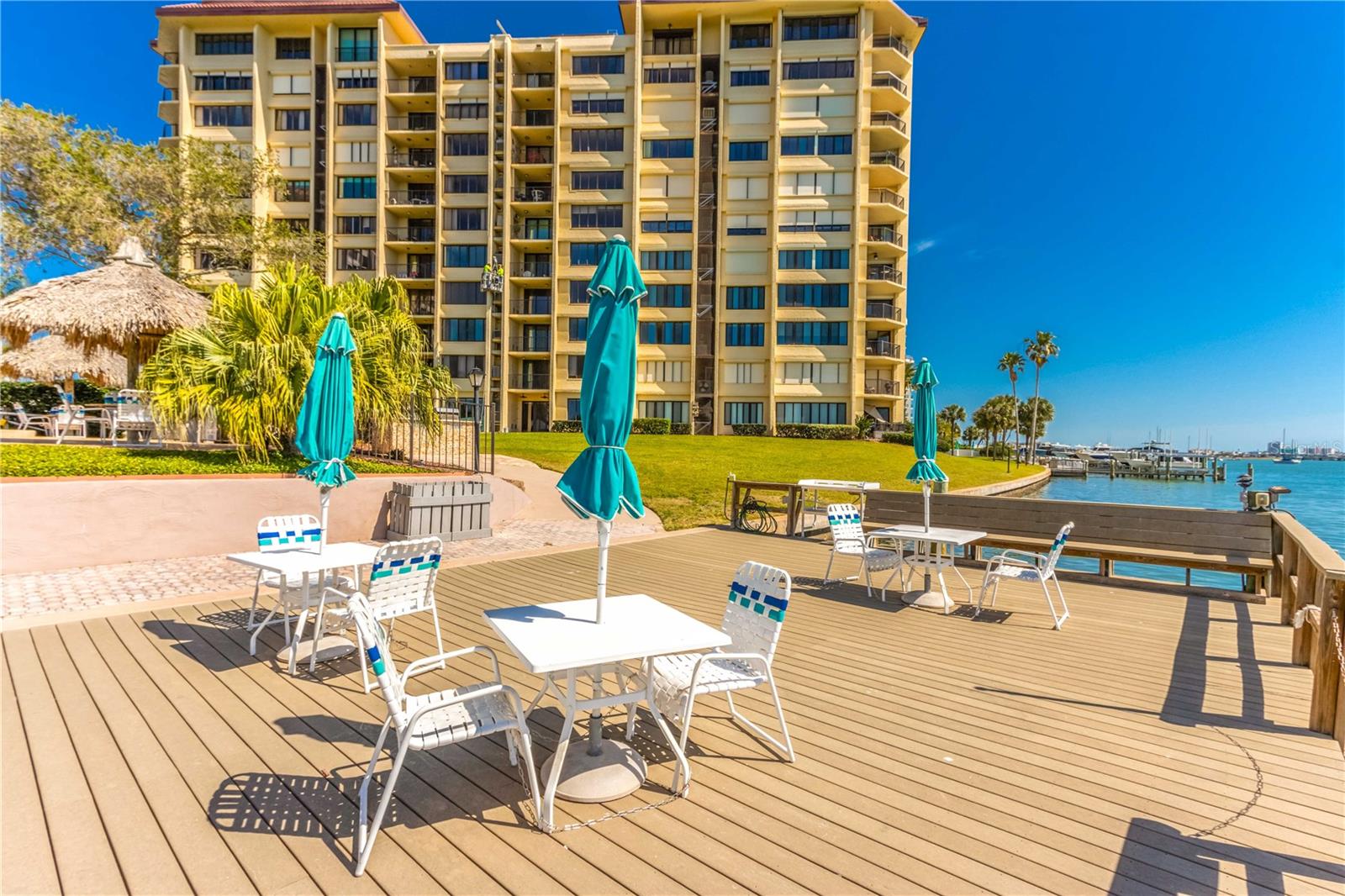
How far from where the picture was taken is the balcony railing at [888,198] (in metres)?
40.5

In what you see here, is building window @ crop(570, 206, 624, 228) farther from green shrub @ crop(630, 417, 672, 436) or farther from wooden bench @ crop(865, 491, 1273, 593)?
wooden bench @ crop(865, 491, 1273, 593)

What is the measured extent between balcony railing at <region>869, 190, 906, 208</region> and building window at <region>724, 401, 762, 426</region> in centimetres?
1526

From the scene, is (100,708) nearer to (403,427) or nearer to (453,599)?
(453,599)

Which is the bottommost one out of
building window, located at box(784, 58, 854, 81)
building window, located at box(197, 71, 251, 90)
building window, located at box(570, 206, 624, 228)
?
building window, located at box(570, 206, 624, 228)

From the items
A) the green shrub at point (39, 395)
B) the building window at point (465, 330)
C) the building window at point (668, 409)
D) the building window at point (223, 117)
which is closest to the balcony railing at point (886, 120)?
the building window at point (668, 409)

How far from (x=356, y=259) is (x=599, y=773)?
149 feet

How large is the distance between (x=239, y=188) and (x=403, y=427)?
22.7 m

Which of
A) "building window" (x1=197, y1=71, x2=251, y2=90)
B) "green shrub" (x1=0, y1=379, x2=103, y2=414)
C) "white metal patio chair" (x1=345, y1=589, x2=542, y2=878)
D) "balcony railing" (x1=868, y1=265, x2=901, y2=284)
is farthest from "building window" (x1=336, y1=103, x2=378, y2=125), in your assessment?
"white metal patio chair" (x1=345, y1=589, x2=542, y2=878)

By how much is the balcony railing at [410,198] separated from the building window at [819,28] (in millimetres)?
25737

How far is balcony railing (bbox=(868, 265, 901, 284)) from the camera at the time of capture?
133 feet

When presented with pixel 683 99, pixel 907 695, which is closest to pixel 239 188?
pixel 683 99

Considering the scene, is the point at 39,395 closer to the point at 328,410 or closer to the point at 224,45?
the point at 328,410

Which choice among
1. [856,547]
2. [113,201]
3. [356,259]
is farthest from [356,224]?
[856,547]

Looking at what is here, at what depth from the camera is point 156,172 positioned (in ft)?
84.3
